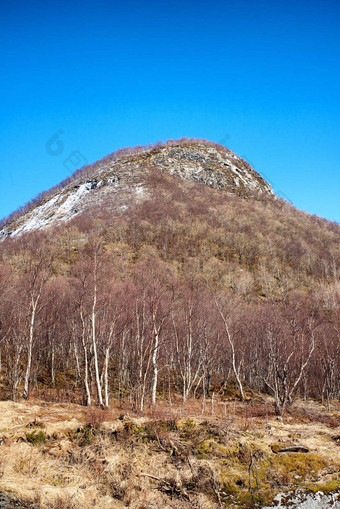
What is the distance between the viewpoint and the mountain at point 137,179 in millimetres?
103562

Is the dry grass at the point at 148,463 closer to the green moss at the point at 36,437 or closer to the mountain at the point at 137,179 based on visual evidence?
the green moss at the point at 36,437

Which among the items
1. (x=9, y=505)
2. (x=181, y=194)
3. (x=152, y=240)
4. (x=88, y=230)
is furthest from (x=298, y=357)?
(x=181, y=194)

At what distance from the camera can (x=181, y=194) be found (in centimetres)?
10888

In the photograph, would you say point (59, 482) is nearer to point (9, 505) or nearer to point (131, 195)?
point (9, 505)

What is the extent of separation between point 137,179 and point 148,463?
115m

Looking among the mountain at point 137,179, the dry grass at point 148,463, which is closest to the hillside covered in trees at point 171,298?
the mountain at point 137,179

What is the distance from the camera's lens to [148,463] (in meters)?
9.39

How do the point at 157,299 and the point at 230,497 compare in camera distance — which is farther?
the point at 157,299

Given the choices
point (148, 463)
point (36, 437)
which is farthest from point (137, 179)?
point (148, 463)

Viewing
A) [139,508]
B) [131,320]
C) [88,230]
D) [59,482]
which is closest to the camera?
[139,508]

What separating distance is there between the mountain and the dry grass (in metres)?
88.0

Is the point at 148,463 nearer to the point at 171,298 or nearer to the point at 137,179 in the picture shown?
the point at 171,298

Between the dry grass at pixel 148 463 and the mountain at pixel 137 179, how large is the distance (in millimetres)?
88004

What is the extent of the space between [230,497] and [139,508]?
2.63m
